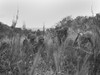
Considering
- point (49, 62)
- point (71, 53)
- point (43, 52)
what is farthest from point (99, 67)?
point (43, 52)

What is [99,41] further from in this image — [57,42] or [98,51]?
[57,42]

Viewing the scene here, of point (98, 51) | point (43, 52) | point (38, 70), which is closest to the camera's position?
point (98, 51)

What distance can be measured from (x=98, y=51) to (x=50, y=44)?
151 inches

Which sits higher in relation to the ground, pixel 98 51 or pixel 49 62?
pixel 98 51

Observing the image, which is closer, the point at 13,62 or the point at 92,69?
the point at 92,69

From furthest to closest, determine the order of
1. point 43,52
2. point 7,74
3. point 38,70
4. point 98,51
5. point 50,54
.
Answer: point 43,52, point 50,54, point 38,70, point 7,74, point 98,51

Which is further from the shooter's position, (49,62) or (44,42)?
(44,42)

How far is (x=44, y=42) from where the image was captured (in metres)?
9.09

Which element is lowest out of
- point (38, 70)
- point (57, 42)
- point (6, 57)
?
point (38, 70)

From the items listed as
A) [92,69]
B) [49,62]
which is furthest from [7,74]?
[92,69]

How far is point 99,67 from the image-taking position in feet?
17.7

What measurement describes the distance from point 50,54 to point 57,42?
2.83ft

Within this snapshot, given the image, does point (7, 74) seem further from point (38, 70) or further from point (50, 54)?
point (50, 54)

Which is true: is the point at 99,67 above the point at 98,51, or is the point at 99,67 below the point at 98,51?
below
